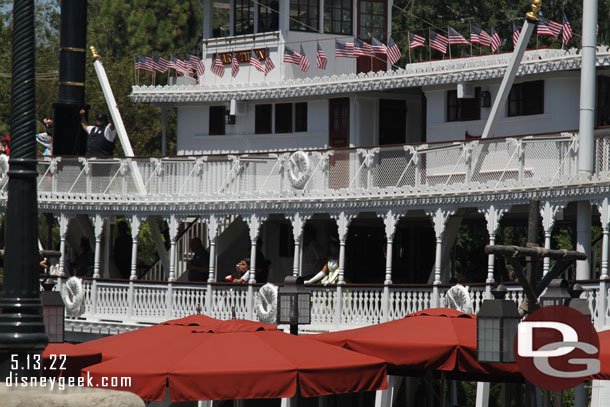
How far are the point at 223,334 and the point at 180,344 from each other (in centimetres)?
55

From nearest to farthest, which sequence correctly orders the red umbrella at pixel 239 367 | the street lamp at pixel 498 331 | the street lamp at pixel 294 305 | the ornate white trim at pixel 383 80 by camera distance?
1. the street lamp at pixel 498 331
2. the red umbrella at pixel 239 367
3. the street lamp at pixel 294 305
4. the ornate white trim at pixel 383 80

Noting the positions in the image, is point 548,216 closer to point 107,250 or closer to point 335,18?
point 335,18

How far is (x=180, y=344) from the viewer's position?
16547 millimetres

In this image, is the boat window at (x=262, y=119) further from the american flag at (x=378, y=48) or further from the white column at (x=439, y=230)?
the white column at (x=439, y=230)

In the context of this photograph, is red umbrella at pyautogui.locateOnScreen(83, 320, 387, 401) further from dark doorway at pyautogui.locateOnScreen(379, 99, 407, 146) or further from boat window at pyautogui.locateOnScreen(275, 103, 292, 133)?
boat window at pyautogui.locateOnScreen(275, 103, 292, 133)

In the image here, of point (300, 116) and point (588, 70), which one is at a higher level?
point (588, 70)

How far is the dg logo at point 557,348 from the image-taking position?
11.3 meters

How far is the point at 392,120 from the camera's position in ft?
98.3

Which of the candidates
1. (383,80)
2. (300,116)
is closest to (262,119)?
(300,116)

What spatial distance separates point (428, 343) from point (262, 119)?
14594mm

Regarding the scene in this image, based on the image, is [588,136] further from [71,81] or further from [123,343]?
[71,81]

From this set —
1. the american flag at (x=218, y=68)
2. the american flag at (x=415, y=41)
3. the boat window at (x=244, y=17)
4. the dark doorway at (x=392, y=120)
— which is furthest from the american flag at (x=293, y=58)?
the american flag at (x=415, y=41)

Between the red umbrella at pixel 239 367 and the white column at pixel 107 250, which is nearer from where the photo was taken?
the red umbrella at pixel 239 367

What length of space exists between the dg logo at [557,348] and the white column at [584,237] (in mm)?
9264
